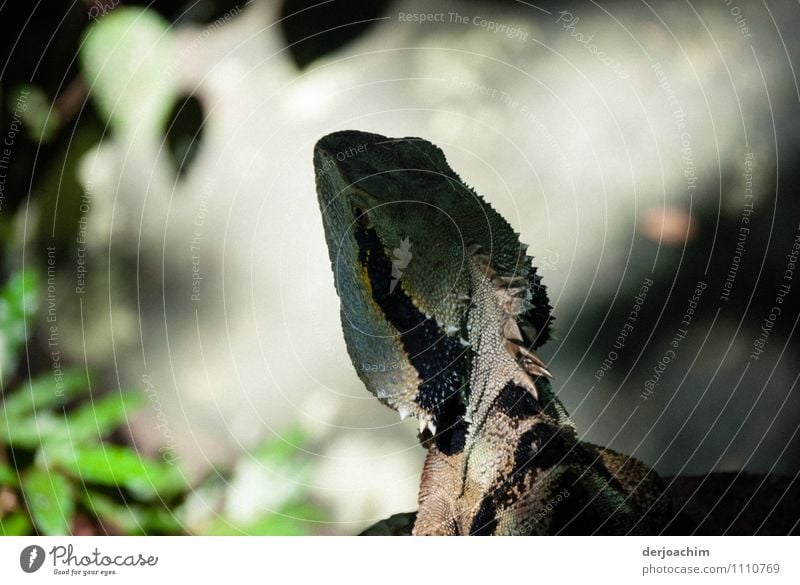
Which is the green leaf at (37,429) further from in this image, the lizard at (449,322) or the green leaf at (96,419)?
the lizard at (449,322)

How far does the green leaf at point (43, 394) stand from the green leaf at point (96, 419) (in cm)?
4

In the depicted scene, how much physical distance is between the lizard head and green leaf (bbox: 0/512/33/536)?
2.92ft

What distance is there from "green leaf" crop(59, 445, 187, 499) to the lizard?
0.57 metres

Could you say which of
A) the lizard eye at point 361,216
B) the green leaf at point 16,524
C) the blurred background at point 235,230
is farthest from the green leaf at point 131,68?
the green leaf at point 16,524

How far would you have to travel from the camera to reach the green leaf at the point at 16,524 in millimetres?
1764

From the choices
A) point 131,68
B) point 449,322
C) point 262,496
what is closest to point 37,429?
point 262,496

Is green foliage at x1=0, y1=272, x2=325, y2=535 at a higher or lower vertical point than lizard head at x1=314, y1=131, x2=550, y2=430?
lower

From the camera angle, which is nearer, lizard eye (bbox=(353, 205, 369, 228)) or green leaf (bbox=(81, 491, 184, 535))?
lizard eye (bbox=(353, 205, 369, 228))

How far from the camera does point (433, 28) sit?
182cm

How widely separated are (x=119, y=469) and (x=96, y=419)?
0.13 metres

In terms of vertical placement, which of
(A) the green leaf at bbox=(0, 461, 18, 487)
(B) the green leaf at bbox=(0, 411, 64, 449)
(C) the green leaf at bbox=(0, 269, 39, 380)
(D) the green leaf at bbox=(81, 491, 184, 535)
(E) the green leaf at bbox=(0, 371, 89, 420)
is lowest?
(D) the green leaf at bbox=(81, 491, 184, 535)

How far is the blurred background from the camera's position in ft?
5.83

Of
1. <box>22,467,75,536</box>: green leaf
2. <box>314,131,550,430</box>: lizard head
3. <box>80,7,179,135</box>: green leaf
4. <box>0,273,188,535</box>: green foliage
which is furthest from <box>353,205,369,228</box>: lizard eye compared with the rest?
<box>22,467,75,536</box>: green leaf

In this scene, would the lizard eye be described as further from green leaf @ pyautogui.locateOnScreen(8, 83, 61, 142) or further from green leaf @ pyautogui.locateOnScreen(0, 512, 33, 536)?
green leaf @ pyautogui.locateOnScreen(0, 512, 33, 536)
